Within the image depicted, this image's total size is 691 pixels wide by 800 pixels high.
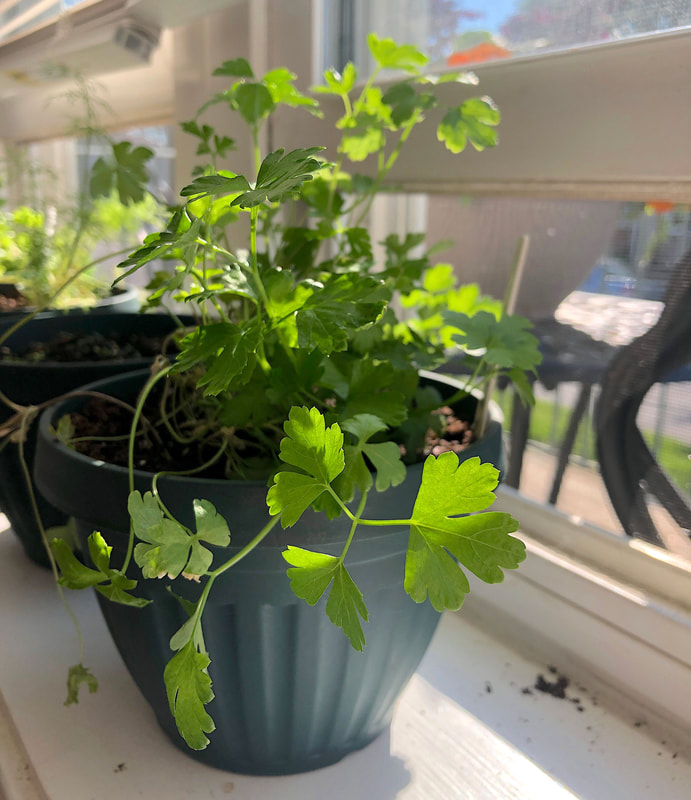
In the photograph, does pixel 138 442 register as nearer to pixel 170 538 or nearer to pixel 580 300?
pixel 170 538


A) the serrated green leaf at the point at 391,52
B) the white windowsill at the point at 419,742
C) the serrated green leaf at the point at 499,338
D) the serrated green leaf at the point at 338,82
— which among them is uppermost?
the serrated green leaf at the point at 391,52

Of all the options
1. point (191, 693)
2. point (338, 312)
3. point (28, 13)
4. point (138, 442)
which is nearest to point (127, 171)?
point (138, 442)

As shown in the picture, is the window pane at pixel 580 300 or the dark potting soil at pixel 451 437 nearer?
the dark potting soil at pixel 451 437

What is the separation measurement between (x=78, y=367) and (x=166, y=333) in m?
0.25

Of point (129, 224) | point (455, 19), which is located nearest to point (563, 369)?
point (455, 19)

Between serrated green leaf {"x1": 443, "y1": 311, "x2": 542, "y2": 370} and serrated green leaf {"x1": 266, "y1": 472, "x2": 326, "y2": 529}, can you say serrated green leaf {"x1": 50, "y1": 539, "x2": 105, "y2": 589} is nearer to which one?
serrated green leaf {"x1": 266, "y1": 472, "x2": 326, "y2": 529}

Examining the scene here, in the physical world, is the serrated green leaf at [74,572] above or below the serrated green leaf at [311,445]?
below

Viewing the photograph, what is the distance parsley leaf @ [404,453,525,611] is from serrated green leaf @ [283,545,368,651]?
28 millimetres

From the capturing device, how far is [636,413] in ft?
2.24

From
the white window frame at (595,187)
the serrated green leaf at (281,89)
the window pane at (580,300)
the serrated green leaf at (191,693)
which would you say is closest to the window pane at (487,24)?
the white window frame at (595,187)

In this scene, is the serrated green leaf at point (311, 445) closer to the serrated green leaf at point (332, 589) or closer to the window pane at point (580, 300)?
the serrated green leaf at point (332, 589)

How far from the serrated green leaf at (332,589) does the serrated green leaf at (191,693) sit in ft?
0.21

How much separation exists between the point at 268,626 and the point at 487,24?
65 cm

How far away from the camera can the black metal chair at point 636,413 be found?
635 millimetres
